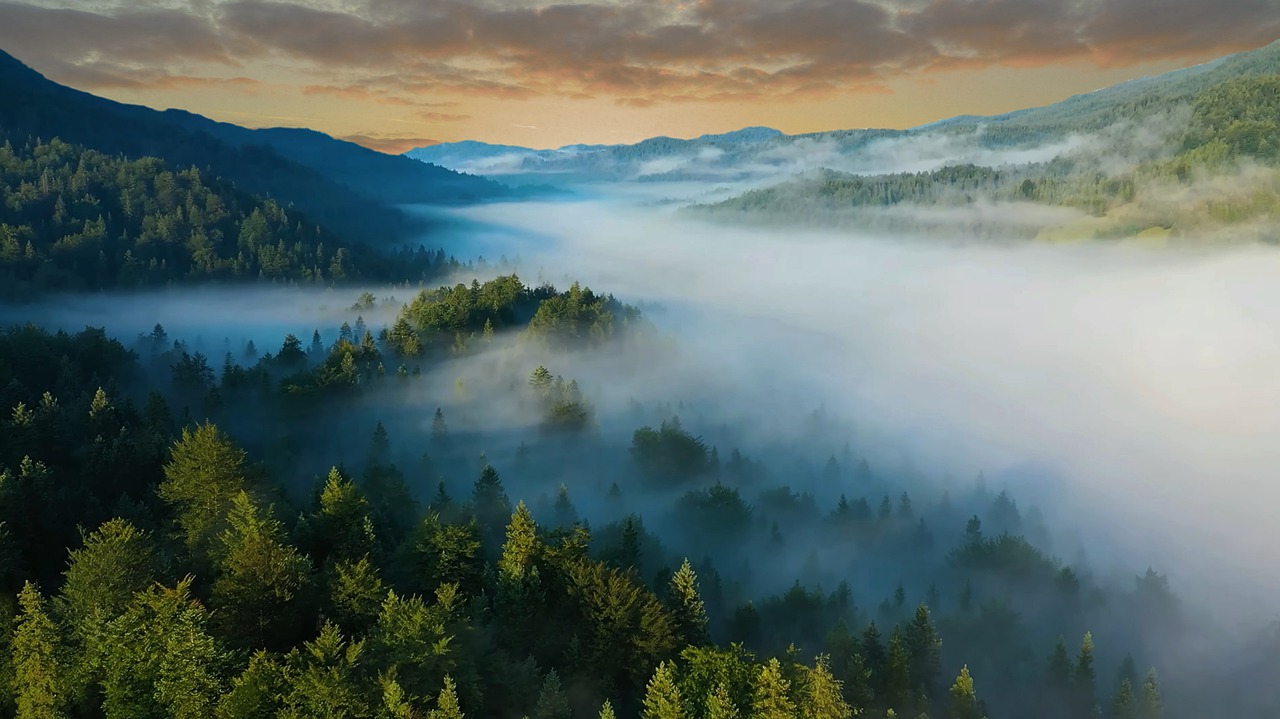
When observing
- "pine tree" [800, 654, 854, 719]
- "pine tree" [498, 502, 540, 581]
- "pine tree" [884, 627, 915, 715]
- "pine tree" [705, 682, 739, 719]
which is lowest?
"pine tree" [884, 627, 915, 715]

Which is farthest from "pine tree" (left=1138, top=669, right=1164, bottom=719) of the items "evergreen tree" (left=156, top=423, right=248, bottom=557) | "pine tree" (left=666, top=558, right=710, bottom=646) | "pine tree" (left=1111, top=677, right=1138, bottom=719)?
"evergreen tree" (left=156, top=423, right=248, bottom=557)

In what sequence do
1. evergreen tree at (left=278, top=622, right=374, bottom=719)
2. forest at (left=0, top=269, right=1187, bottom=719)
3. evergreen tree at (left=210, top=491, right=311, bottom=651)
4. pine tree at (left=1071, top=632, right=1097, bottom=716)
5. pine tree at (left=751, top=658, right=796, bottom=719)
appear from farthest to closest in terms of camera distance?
pine tree at (left=1071, top=632, right=1097, bottom=716) < evergreen tree at (left=210, top=491, right=311, bottom=651) < pine tree at (left=751, top=658, right=796, bottom=719) < forest at (left=0, top=269, right=1187, bottom=719) < evergreen tree at (left=278, top=622, right=374, bottom=719)

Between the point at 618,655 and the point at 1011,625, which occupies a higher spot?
the point at 618,655

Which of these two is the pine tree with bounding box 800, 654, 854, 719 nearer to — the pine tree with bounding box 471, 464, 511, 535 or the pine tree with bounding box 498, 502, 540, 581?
the pine tree with bounding box 498, 502, 540, 581

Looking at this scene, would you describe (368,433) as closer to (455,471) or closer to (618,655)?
(455,471)

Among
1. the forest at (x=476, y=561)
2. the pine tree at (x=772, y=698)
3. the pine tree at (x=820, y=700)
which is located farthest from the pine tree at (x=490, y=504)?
the pine tree at (x=820, y=700)

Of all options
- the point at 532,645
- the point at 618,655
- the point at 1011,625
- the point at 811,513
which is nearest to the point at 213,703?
the point at 532,645
